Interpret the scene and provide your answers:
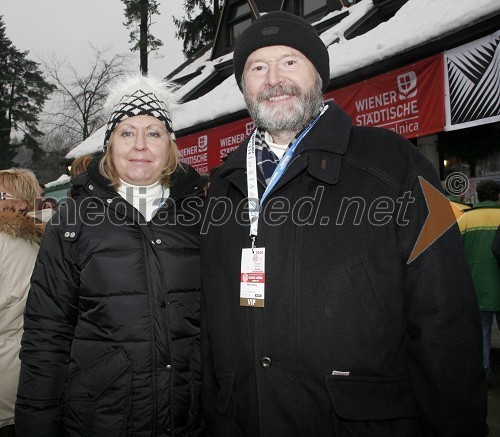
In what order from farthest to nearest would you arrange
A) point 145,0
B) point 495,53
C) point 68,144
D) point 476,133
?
point 68,144, point 145,0, point 476,133, point 495,53

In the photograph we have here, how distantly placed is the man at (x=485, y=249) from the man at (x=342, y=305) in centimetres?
437

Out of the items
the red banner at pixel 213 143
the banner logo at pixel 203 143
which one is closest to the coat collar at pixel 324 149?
the red banner at pixel 213 143

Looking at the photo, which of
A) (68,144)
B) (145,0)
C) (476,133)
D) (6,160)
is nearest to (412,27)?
(476,133)

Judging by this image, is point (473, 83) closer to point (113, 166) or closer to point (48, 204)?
point (113, 166)

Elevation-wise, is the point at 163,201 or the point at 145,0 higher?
the point at 145,0

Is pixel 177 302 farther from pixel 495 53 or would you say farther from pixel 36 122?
pixel 36 122

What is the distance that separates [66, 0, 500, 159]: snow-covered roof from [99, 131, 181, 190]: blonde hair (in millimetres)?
787

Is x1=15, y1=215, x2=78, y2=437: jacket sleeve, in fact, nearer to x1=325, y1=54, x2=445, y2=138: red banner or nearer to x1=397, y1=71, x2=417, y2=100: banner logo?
x1=325, y1=54, x2=445, y2=138: red banner

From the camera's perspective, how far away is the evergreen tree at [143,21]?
17.7 metres

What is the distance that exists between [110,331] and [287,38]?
1648mm

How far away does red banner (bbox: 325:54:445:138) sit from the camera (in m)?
5.61

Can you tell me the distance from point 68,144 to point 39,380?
1197 inches

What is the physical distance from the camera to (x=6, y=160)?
3006 centimetres

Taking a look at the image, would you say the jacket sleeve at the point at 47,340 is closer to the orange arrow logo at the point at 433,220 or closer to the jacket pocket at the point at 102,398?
the jacket pocket at the point at 102,398
